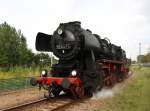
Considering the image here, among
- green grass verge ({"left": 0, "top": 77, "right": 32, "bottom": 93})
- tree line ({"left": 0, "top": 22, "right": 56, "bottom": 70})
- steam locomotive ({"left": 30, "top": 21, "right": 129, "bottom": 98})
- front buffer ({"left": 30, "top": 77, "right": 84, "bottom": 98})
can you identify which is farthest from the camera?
tree line ({"left": 0, "top": 22, "right": 56, "bottom": 70})

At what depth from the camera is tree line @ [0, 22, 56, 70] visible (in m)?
53.6

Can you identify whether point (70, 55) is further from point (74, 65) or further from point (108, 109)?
point (108, 109)

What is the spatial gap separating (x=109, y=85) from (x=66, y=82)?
6518mm

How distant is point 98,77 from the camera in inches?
529

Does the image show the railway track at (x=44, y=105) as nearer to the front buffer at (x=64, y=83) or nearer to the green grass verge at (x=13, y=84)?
the front buffer at (x=64, y=83)

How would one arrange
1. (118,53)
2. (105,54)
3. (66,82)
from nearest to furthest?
(66,82) < (105,54) < (118,53)

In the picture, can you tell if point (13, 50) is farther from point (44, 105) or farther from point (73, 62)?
point (44, 105)

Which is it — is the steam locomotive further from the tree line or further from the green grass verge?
the tree line

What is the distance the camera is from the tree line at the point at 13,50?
53625 mm

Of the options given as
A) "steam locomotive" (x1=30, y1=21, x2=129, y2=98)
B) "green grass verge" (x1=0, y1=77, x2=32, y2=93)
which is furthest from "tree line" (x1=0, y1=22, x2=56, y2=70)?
"steam locomotive" (x1=30, y1=21, x2=129, y2=98)

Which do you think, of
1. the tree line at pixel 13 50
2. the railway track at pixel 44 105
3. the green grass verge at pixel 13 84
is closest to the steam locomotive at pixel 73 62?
the railway track at pixel 44 105

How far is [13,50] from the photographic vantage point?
55.6 metres

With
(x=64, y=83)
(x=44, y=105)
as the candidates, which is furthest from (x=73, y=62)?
(x=44, y=105)

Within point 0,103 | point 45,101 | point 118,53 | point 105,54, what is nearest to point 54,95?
point 45,101
